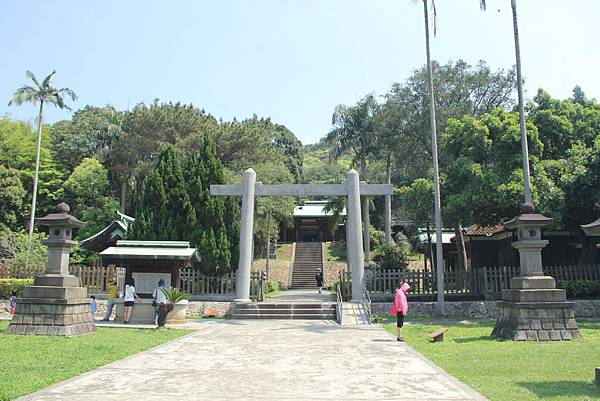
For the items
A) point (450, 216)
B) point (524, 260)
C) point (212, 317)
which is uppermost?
point (450, 216)

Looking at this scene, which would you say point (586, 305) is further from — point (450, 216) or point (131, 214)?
point (131, 214)

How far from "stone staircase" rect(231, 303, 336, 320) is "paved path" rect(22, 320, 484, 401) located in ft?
19.2

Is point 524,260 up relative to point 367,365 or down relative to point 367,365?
up

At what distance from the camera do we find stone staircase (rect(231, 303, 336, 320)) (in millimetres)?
18406

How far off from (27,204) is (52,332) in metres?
29.3

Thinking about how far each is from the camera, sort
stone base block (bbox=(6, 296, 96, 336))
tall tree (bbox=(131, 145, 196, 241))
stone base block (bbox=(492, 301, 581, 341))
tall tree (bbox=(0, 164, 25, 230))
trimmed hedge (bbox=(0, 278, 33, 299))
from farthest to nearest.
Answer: tall tree (bbox=(0, 164, 25, 230)) → tall tree (bbox=(131, 145, 196, 241)) → trimmed hedge (bbox=(0, 278, 33, 299)) → stone base block (bbox=(6, 296, 96, 336)) → stone base block (bbox=(492, 301, 581, 341))

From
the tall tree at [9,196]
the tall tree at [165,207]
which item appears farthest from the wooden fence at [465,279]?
the tall tree at [9,196]

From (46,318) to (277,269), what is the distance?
30.4 metres

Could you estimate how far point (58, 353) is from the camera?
32.0ft

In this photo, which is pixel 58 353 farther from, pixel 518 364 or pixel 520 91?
pixel 520 91

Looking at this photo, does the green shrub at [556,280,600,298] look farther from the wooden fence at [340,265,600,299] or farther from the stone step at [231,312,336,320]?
the stone step at [231,312,336,320]

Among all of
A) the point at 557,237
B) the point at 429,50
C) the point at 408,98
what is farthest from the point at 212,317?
the point at 408,98

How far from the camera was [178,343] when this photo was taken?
38.5 feet

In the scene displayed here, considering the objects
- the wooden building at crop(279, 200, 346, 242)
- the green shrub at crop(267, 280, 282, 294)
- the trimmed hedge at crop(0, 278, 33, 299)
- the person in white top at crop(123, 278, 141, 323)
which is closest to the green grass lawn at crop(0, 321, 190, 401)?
the person in white top at crop(123, 278, 141, 323)
